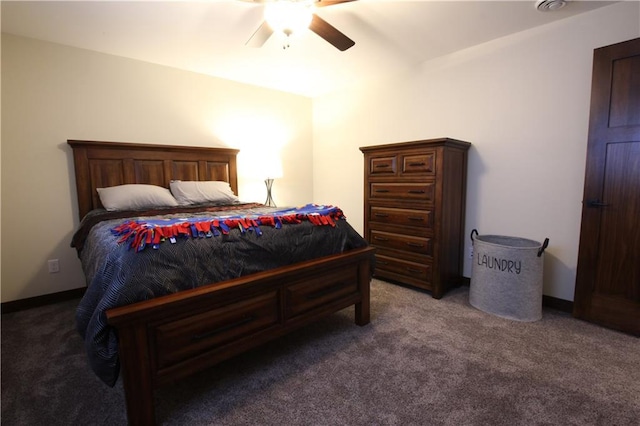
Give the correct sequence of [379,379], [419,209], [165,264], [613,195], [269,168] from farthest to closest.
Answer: [269,168] < [419,209] < [613,195] < [379,379] < [165,264]

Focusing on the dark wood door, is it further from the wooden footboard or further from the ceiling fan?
the ceiling fan

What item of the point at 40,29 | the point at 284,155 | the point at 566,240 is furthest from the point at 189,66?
the point at 566,240

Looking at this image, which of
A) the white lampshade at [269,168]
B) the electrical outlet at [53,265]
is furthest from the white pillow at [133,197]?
the white lampshade at [269,168]

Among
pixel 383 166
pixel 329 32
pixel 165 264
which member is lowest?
pixel 165 264

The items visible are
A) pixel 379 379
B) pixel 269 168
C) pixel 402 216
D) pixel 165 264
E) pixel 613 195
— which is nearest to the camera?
pixel 165 264

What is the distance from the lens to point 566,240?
2.38 metres

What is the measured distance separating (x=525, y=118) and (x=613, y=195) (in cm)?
86

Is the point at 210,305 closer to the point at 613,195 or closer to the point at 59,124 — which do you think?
the point at 59,124

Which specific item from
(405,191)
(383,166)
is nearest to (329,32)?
(383,166)

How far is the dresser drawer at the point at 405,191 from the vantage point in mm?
2658

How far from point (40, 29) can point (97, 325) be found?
8.23ft

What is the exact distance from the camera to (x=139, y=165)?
297 centimetres

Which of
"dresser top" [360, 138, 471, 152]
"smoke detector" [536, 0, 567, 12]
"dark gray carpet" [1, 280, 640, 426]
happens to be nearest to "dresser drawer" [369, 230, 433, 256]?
"dark gray carpet" [1, 280, 640, 426]

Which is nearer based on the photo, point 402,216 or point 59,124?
point 59,124
